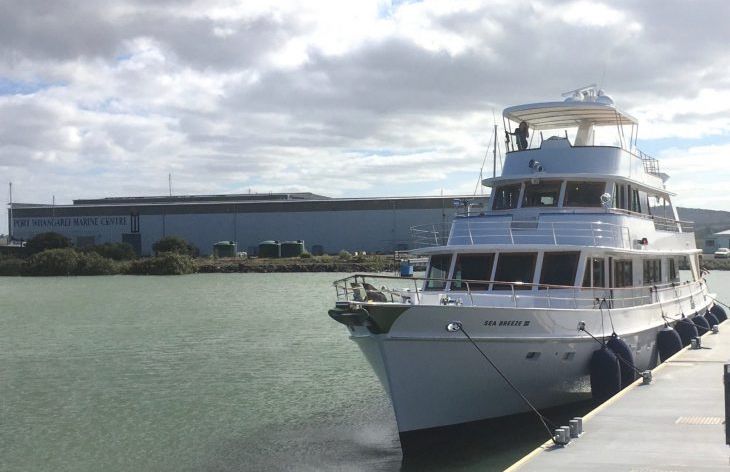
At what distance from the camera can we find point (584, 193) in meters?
21.5

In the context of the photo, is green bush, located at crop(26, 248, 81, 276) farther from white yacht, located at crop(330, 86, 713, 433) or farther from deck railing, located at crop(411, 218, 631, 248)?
deck railing, located at crop(411, 218, 631, 248)

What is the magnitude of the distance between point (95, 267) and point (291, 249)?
68.9 ft

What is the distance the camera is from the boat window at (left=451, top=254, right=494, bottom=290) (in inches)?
758

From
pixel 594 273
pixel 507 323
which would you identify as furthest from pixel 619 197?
pixel 507 323

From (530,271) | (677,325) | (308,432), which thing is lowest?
(308,432)

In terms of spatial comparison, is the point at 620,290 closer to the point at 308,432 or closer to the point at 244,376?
the point at 308,432

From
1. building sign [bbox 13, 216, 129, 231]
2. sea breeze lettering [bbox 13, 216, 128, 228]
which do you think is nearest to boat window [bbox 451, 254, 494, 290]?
building sign [bbox 13, 216, 129, 231]

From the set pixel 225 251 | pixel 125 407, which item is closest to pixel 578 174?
pixel 125 407

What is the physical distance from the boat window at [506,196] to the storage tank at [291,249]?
2771 inches

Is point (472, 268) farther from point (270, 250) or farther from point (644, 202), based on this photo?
point (270, 250)

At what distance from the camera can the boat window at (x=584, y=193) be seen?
2141cm

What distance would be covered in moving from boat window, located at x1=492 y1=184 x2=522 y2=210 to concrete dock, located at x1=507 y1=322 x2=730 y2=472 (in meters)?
6.11

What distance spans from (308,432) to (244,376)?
6849 millimetres

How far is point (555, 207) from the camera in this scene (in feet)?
69.5
